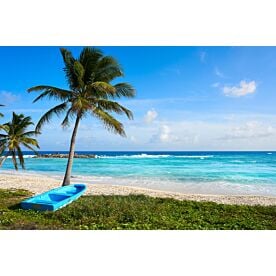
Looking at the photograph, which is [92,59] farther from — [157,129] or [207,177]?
[207,177]

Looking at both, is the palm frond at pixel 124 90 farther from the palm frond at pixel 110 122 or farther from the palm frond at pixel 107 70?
the palm frond at pixel 110 122

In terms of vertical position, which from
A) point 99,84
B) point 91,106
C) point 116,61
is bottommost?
point 91,106

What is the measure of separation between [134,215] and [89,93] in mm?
2238

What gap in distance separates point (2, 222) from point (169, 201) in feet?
7.43

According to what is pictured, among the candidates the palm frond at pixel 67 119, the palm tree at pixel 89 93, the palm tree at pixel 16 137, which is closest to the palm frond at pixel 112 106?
the palm tree at pixel 89 93

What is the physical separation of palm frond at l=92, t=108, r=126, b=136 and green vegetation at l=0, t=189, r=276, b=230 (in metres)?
1.10

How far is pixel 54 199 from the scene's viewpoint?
13.0 ft

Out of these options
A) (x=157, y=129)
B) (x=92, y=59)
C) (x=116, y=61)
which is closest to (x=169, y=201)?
(x=157, y=129)

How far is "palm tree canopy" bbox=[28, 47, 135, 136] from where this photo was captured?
4.50m

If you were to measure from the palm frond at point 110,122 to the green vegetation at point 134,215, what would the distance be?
1095mm

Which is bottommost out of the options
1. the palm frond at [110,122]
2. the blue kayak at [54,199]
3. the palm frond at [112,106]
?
the blue kayak at [54,199]

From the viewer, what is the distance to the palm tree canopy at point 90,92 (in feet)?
14.8

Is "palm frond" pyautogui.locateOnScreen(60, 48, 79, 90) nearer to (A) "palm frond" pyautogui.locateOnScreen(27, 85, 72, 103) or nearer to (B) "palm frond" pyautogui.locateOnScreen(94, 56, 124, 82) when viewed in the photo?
(A) "palm frond" pyautogui.locateOnScreen(27, 85, 72, 103)
